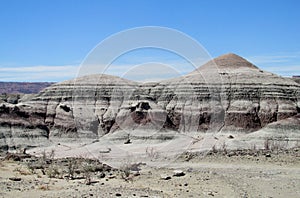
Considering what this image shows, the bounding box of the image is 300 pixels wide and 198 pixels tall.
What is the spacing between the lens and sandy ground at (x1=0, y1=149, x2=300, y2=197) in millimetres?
16391

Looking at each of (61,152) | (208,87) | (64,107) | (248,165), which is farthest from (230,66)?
(248,165)

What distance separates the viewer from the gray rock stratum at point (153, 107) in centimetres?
A: 6116

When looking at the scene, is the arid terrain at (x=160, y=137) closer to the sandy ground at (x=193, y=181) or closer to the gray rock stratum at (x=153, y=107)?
the sandy ground at (x=193, y=181)

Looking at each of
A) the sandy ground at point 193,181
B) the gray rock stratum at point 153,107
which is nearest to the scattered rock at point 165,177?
the sandy ground at point 193,181

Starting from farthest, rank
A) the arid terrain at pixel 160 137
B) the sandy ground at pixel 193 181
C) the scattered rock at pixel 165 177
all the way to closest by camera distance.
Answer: the scattered rock at pixel 165 177 → the arid terrain at pixel 160 137 → the sandy ground at pixel 193 181

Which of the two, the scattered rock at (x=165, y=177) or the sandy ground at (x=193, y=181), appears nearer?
the sandy ground at (x=193, y=181)

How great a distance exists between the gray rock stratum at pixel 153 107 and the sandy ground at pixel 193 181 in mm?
34070

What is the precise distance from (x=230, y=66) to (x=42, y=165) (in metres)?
67.1

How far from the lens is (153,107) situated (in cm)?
6556

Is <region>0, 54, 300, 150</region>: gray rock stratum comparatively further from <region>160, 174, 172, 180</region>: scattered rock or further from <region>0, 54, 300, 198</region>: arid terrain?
<region>160, 174, 172, 180</region>: scattered rock

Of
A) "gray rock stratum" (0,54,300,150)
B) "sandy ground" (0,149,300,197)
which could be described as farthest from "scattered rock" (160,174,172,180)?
"gray rock stratum" (0,54,300,150)

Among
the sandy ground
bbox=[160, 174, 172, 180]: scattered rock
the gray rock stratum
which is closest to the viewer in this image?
the sandy ground

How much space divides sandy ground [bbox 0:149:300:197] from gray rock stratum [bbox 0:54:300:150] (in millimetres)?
34070

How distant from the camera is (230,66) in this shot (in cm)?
8650
